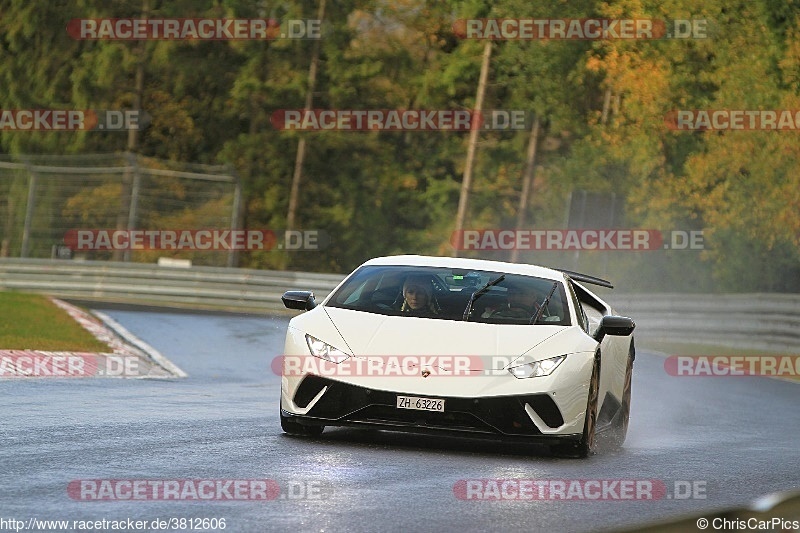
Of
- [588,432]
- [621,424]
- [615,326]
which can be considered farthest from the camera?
[621,424]

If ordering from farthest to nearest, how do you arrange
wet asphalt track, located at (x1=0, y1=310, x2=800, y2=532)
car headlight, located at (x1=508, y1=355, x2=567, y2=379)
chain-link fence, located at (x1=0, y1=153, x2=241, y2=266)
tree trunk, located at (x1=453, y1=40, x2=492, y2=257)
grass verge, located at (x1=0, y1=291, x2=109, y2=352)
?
tree trunk, located at (x1=453, y1=40, x2=492, y2=257)
chain-link fence, located at (x1=0, y1=153, x2=241, y2=266)
grass verge, located at (x1=0, y1=291, x2=109, y2=352)
car headlight, located at (x1=508, y1=355, x2=567, y2=379)
wet asphalt track, located at (x1=0, y1=310, x2=800, y2=532)

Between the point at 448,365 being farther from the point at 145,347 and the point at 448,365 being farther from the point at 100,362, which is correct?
the point at 145,347

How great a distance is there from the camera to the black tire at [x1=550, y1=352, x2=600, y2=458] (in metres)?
10.4

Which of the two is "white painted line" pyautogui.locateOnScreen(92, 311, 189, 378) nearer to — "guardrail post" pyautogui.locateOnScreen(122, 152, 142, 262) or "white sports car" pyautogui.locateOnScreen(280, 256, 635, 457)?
"white sports car" pyautogui.locateOnScreen(280, 256, 635, 457)

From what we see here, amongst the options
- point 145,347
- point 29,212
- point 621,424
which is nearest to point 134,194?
point 29,212

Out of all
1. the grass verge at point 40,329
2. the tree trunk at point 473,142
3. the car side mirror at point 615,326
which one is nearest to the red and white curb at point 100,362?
the grass verge at point 40,329

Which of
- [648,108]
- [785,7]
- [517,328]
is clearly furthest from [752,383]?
[648,108]

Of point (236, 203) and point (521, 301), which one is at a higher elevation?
point (521, 301)

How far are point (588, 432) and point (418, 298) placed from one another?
58.7 inches

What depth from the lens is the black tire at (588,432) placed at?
10391 millimetres

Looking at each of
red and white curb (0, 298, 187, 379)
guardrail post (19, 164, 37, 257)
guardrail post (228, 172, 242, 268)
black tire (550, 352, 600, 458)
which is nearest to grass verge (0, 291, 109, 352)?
red and white curb (0, 298, 187, 379)

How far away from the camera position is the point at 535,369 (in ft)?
33.5

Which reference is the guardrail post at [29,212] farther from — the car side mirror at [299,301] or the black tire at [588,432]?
the black tire at [588,432]

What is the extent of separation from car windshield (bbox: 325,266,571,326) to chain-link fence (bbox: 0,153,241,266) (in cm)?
2371
